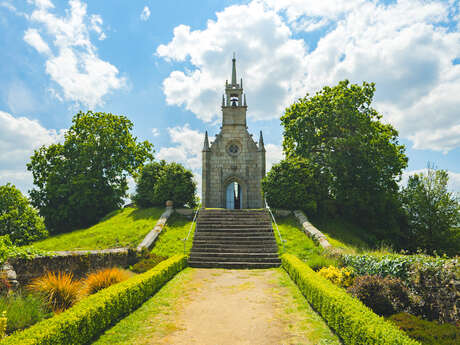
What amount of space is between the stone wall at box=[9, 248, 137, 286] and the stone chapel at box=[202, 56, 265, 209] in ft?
41.6

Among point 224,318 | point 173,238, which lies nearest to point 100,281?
point 224,318

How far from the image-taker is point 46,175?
26.8m

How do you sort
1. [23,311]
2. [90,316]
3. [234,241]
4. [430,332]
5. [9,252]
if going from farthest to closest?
1. [234,241]
2. [9,252]
3. [23,311]
4. [90,316]
5. [430,332]

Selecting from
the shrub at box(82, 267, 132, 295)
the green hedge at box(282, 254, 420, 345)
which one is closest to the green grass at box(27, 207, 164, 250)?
the shrub at box(82, 267, 132, 295)

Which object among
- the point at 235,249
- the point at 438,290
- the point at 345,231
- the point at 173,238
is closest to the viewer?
the point at 438,290

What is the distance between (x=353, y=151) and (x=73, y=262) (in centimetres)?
1986

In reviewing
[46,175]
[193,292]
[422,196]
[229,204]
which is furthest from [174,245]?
[422,196]

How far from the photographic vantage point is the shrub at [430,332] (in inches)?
193

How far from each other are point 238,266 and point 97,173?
18899 mm

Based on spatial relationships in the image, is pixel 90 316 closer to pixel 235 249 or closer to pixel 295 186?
pixel 235 249

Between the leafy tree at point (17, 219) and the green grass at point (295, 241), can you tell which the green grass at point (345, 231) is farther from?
the leafy tree at point (17, 219)

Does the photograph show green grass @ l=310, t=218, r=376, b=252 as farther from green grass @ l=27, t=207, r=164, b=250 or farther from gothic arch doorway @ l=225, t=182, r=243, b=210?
green grass @ l=27, t=207, r=164, b=250

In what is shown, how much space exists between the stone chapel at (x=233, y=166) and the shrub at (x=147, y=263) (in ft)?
38.6

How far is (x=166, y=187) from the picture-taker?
73.6ft
